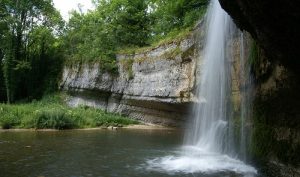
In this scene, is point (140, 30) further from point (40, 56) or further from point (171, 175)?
A: point (171, 175)

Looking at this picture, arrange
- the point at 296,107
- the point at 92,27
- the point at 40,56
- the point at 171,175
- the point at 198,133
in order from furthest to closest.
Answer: the point at 40,56 → the point at 92,27 → the point at 198,133 → the point at 171,175 → the point at 296,107

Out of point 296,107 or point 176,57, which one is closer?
point 296,107

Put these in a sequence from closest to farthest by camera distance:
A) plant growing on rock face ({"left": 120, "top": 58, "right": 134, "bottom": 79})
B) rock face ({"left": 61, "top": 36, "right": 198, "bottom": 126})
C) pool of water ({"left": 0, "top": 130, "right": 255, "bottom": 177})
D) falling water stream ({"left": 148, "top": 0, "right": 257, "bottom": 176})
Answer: pool of water ({"left": 0, "top": 130, "right": 255, "bottom": 177})
falling water stream ({"left": 148, "top": 0, "right": 257, "bottom": 176})
rock face ({"left": 61, "top": 36, "right": 198, "bottom": 126})
plant growing on rock face ({"left": 120, "top": 58, "right": 134, "bottom": 79})

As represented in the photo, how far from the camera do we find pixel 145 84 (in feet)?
78.8

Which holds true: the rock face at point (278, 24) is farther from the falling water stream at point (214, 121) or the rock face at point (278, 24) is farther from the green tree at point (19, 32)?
the green tree at point (19, 32)

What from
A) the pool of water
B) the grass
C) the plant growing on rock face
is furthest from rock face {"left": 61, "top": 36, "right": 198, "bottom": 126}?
the pool of water

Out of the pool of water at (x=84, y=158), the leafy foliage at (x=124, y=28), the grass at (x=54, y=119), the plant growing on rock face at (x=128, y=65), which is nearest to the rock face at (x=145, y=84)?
the plant growing on rock face at (x=128, y=65)

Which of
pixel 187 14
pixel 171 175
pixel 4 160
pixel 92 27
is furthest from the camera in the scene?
pixel 92 27

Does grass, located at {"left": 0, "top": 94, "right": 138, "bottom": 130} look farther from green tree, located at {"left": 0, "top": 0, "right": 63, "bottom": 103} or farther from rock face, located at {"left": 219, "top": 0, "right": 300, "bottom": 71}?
rock face, located at {"left": 219, "top": 0, "right": 300, "bottom": 71}

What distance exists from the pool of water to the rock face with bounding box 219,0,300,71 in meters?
3.81

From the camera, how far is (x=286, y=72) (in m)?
8.62

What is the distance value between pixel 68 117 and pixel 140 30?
11.5 metres

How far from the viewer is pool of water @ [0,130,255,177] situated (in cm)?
937

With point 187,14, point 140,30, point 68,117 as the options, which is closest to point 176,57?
point 187,14
